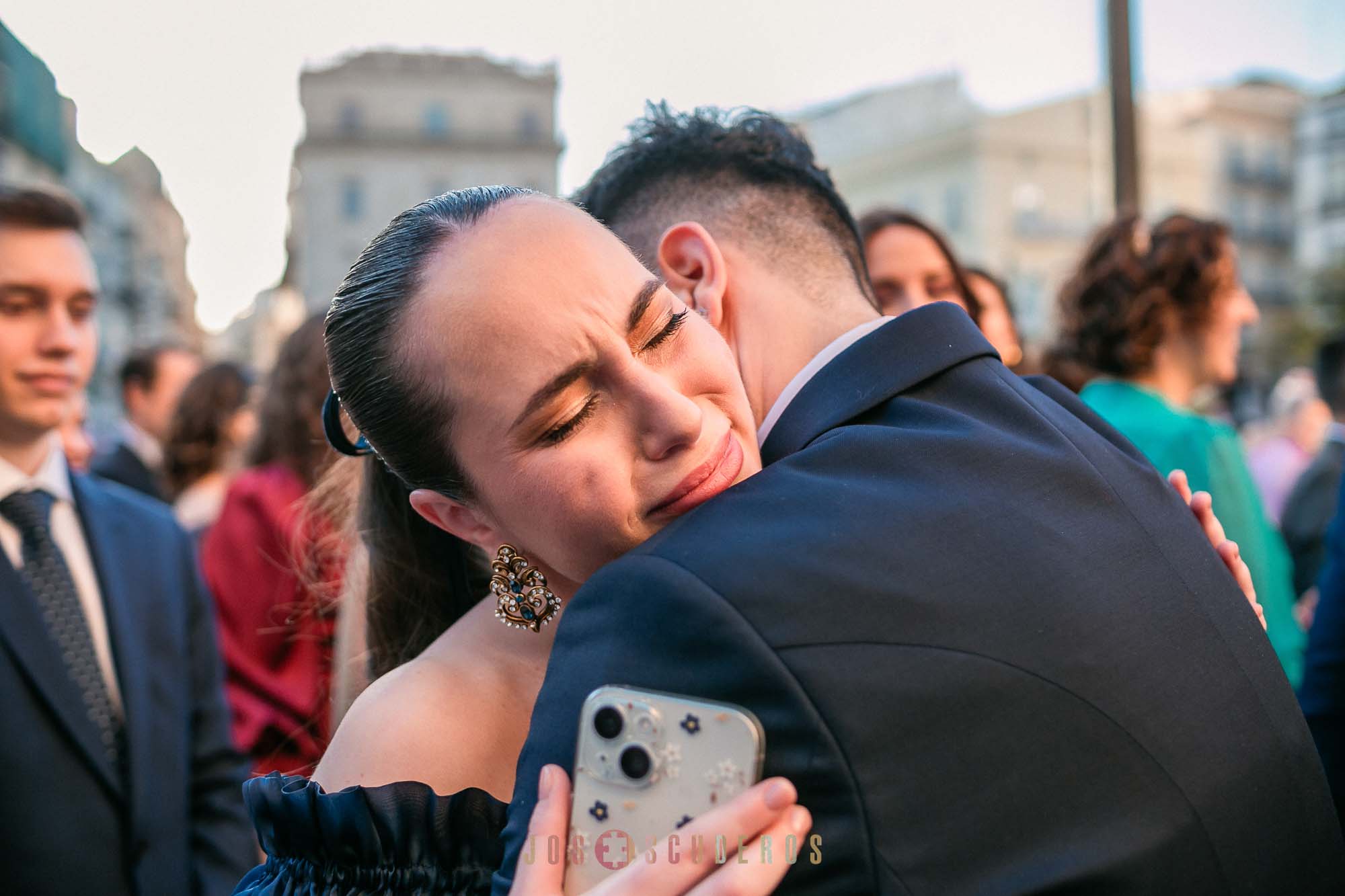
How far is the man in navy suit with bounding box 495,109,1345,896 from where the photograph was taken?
3.56ft

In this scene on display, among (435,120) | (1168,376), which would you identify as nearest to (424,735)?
(1168,376)

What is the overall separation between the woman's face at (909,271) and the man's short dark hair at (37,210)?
2.43 metres

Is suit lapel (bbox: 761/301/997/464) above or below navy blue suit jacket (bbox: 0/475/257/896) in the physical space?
above

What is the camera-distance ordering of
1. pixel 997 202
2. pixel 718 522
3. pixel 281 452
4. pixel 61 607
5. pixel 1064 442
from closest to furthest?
pixel 718 522 < pixel 1064 442 < pixel 61 607 < pixel 281 452 < pixel 997 202

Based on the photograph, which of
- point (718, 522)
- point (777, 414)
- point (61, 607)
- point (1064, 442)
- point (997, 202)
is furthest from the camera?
point (997, 202)

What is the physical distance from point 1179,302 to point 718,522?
313 centimetres

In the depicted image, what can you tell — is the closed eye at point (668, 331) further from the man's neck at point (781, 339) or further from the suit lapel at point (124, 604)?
the suit lapel at point (124, 604)

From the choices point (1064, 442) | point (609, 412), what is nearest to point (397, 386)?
point (609, 412)

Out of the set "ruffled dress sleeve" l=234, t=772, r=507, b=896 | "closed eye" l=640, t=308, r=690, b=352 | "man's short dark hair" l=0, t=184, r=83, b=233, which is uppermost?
"man's short dark hair" l=0, t=184, r=83, b=233

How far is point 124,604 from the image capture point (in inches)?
114

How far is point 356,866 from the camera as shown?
58.4 inches

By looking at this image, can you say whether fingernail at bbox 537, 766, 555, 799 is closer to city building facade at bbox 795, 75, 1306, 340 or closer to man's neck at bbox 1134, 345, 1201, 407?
man's neck at bbox 1134, 345, 1201, 407

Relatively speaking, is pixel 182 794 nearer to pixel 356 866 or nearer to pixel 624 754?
pixel 356 866

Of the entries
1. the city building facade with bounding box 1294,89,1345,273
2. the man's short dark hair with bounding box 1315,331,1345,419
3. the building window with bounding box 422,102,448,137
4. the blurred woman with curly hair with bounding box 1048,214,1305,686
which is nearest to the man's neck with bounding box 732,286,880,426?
the blurred woman with curly hair with bounding box 1048,214,1305,686
